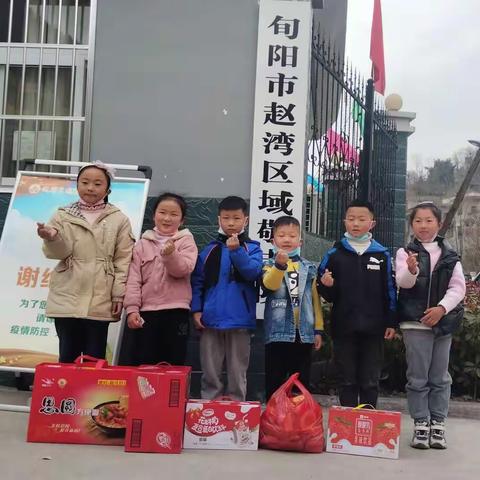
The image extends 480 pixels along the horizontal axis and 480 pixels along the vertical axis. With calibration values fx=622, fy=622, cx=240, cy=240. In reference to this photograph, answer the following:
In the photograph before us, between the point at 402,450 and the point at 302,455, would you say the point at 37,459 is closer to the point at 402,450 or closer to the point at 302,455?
the point at 302,455

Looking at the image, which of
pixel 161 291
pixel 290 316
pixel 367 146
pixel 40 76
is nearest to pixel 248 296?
pixel 290 316

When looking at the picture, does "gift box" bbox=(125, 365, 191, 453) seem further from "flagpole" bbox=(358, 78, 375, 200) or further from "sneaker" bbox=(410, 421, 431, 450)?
"flagpole" bbox=(358, 78, 375, 200)

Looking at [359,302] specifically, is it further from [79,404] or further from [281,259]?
[79,404]

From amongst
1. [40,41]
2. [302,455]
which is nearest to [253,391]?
[302,455]

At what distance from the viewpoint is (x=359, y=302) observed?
12.8 feet

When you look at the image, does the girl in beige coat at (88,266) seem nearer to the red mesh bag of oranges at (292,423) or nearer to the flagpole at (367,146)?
the red mesh bag of oranges at (292,423)

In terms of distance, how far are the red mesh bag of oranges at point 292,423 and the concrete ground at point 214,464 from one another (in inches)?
2.3

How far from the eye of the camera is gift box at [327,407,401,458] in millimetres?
3570

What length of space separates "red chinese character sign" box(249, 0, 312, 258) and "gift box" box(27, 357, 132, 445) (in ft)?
5.82

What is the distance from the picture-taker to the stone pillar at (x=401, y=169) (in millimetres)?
10352

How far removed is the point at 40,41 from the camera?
Answer: 5488mm

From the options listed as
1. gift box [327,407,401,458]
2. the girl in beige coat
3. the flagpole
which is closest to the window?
the girl in beige coat

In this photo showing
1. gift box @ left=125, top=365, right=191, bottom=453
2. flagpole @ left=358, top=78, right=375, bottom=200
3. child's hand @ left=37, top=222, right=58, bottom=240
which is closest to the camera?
gift box @ left=125, top=365, right=191, bottom=453

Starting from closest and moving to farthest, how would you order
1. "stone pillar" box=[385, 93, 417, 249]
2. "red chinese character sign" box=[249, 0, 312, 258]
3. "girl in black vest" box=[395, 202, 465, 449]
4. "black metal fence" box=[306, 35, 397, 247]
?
"girl in black vest" box=[395, 202, 465, 449], "red chinese character sign" box=[249, 0, 312, 258], "black metal fence" box=[306, 35, 397, 247], "stone pillar" box=[385, 93, 417, 249]
